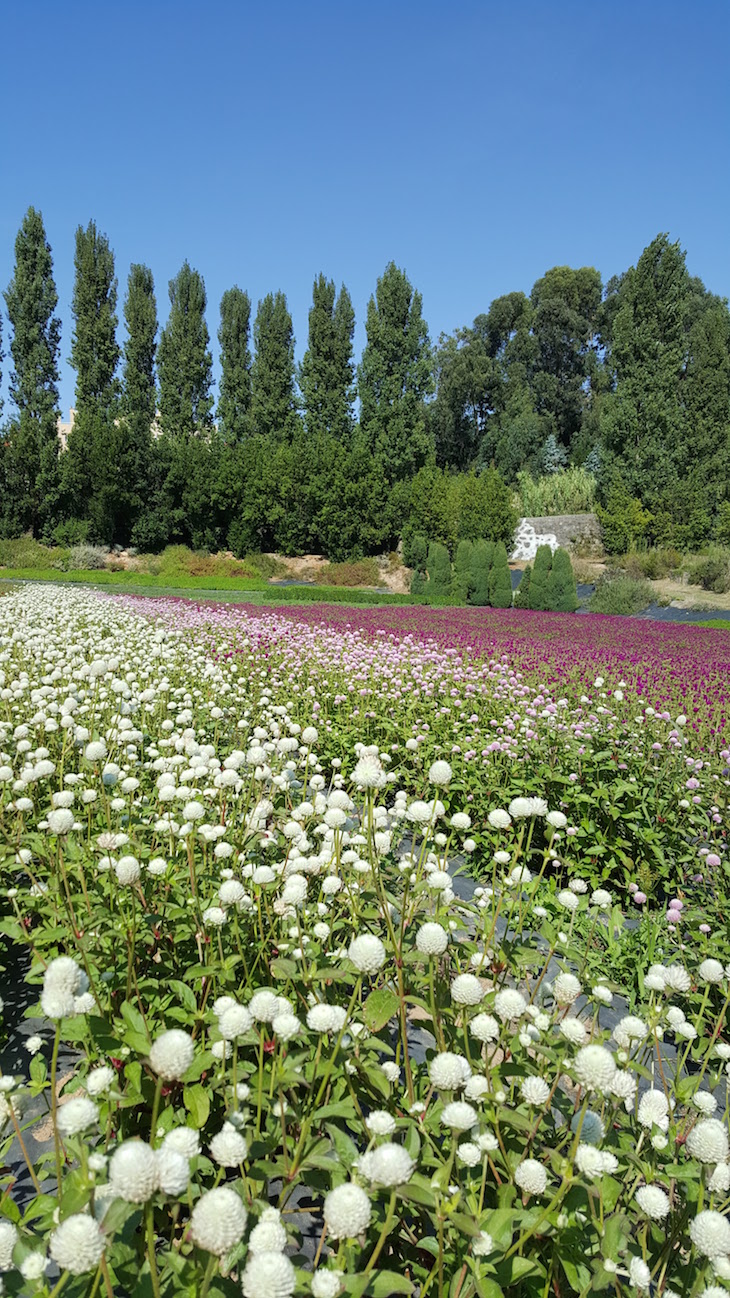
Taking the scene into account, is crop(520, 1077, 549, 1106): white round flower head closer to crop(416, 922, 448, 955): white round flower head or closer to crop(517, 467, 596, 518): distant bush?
crop(416, 922, 448, 955): white round flower head

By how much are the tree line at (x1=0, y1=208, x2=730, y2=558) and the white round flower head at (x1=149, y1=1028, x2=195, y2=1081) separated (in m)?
29.5

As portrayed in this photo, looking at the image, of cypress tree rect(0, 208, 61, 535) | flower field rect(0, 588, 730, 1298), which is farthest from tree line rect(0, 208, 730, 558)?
flower field rect(0, 588, 730, 1298)

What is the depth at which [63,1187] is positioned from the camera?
3.68ft

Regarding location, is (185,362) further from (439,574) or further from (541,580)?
(541,580)

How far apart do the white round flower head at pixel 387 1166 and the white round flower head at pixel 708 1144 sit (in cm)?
53

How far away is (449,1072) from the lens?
3.62ft

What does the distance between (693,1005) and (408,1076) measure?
6.38ft

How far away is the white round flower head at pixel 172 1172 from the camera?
2.66ft

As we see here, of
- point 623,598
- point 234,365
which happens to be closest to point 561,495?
point 623,598

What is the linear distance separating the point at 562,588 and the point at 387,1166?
23.2 meters

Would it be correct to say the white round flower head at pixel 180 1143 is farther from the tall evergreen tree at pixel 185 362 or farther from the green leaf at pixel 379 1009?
the tall evergreen tree at pixel 185 362

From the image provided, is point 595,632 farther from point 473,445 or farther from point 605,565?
point 473,445

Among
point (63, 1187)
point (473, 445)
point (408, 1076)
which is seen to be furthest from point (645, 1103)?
point (473, 445)

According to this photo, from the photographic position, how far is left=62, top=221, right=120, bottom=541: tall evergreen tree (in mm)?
29969
